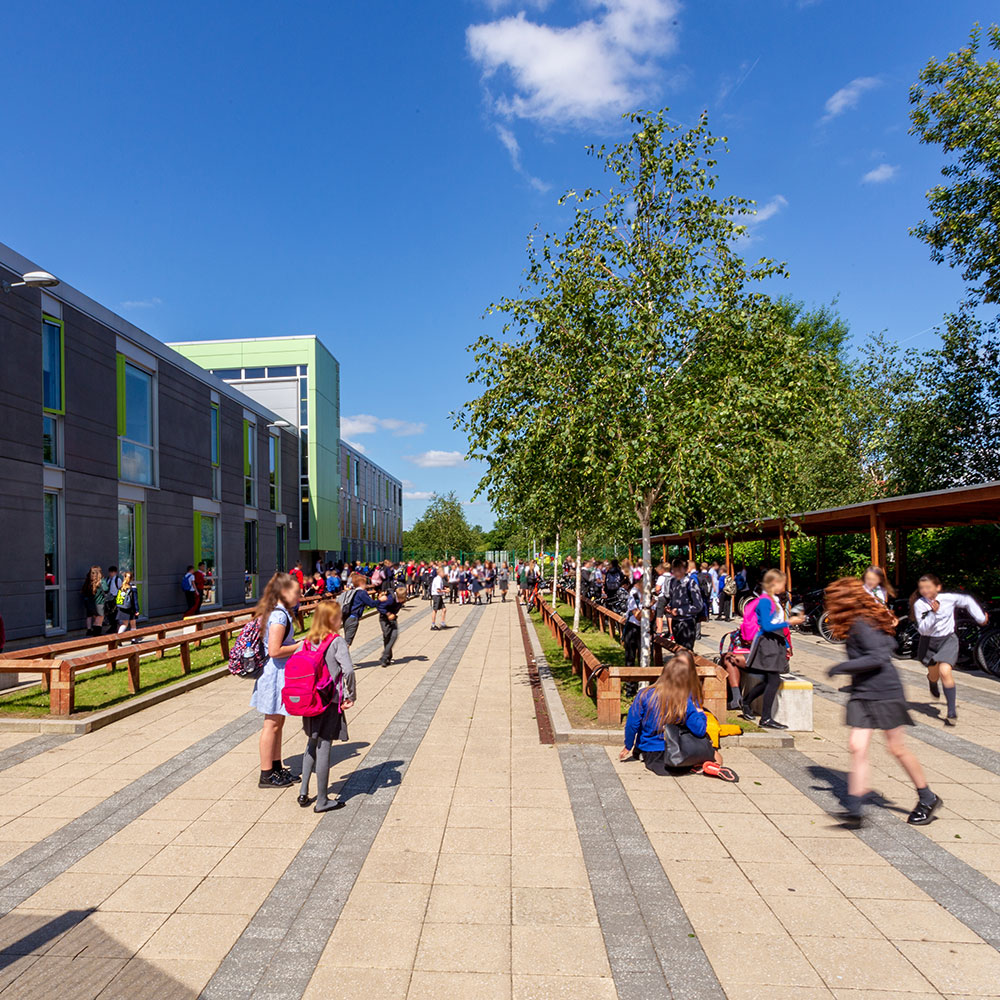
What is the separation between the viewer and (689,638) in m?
10.0

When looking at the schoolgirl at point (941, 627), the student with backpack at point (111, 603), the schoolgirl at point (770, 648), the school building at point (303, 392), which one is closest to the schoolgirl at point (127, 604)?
the student with backpack at point (111, 603)

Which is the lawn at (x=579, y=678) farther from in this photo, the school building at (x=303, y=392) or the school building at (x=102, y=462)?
the school building at (x=303, y=392)

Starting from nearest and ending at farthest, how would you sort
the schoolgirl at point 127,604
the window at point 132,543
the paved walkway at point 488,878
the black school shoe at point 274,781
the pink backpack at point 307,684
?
the paved walkway at point 488,878, the pink backpack at point 307,684, the black school shoe at point 274,781, the schoolgirl at point 127,604, the window at point 132,543

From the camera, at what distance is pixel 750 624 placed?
7.87m

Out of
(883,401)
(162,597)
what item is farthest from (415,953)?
(883,401)

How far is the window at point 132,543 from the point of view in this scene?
60.1 feet

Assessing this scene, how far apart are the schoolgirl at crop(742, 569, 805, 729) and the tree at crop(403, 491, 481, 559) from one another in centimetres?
5296

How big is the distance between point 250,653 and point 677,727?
3636 mm

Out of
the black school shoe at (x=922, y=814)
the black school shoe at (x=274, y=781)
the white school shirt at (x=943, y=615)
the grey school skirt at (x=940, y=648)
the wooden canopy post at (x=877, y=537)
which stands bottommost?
the black school shoe at (x=922, y=814)

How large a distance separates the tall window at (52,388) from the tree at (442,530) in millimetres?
44745

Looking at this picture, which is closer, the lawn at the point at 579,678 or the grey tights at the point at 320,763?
the grey tights at the point at 320,763

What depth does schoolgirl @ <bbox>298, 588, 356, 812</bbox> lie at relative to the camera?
5.33 m

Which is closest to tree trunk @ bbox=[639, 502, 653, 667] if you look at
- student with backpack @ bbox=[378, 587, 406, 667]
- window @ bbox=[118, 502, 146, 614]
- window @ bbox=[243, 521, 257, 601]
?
student with backpack @ bbox=[378, 587, 406, 667]

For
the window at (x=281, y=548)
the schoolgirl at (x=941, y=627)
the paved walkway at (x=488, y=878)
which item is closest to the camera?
the paved walkway at (x=488, y=878)
